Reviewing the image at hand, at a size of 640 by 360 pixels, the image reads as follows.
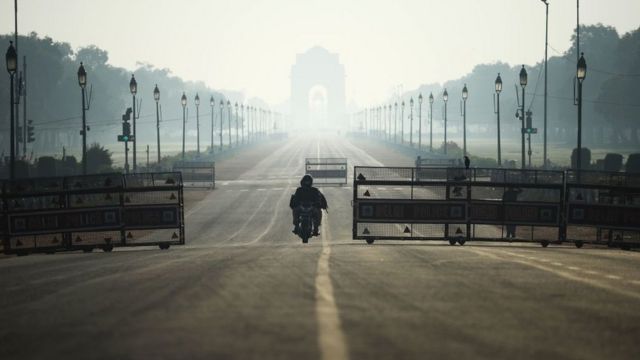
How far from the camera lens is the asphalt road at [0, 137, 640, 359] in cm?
793

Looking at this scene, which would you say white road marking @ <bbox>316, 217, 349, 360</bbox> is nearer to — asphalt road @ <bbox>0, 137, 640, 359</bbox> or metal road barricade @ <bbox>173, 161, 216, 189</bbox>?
asphalt road @ <bbox>0, 137, 640, 359</bbox>

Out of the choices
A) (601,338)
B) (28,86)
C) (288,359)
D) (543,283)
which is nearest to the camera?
(288,359)

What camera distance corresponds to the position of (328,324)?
8898 millimetres

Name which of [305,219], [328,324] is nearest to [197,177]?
[305,219]

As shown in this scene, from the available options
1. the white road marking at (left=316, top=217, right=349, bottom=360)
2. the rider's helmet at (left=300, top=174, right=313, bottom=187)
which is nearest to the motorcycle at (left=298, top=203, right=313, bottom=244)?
the rider's helmet at (left=300, top=174, right=313, bottom=187)

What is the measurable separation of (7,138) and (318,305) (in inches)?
5045

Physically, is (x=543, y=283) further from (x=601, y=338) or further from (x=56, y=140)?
(x=56, y=140)

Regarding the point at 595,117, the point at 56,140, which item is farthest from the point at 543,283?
the point at 56,140

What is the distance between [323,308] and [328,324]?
102cm

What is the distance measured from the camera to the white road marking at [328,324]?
7.64m

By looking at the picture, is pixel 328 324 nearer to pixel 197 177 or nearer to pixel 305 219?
pixel 305 219

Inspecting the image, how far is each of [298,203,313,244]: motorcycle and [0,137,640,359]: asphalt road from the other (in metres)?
6.31

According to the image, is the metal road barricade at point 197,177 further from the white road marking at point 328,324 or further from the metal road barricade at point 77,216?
the white road marking at point 328,324

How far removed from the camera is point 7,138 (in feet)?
427
